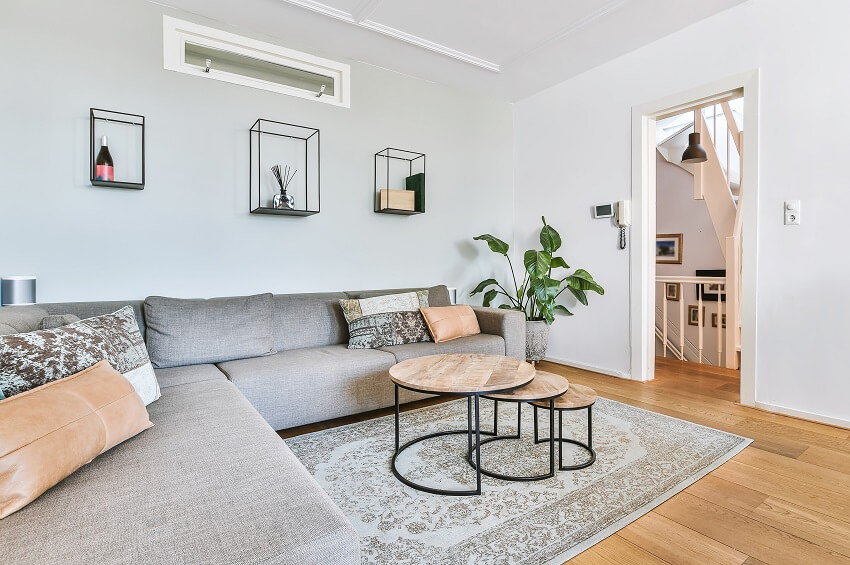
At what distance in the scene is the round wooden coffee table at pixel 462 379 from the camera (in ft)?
5.68

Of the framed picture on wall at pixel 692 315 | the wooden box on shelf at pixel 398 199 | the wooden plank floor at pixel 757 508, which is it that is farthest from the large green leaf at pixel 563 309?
the framed picture on wall at pixel 692 315

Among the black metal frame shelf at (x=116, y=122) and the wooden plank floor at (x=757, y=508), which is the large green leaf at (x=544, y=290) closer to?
the wooden plank floor at (x=757, y=508)

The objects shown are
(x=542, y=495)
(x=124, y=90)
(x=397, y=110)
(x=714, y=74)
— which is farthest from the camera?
(x=397, y=110)

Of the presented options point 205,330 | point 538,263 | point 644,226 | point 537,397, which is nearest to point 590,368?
point 538,263

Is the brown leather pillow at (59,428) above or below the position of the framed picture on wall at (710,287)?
below

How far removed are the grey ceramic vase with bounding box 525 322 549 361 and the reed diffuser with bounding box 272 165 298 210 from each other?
2.24 meters

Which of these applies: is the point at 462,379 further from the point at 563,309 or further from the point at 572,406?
the point at 563,309

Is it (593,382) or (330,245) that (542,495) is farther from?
(330,245)

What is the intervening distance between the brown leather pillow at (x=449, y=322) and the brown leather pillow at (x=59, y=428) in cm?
195

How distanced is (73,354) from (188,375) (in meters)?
0.83

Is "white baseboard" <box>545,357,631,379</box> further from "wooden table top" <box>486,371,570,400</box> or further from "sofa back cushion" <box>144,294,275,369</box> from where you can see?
"sofa back cushion" <box>144,294,275,369</box>

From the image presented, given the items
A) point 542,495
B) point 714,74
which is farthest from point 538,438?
point 714,74

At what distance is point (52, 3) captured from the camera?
2.49 meters

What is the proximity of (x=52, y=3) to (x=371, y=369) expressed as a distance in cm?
280
